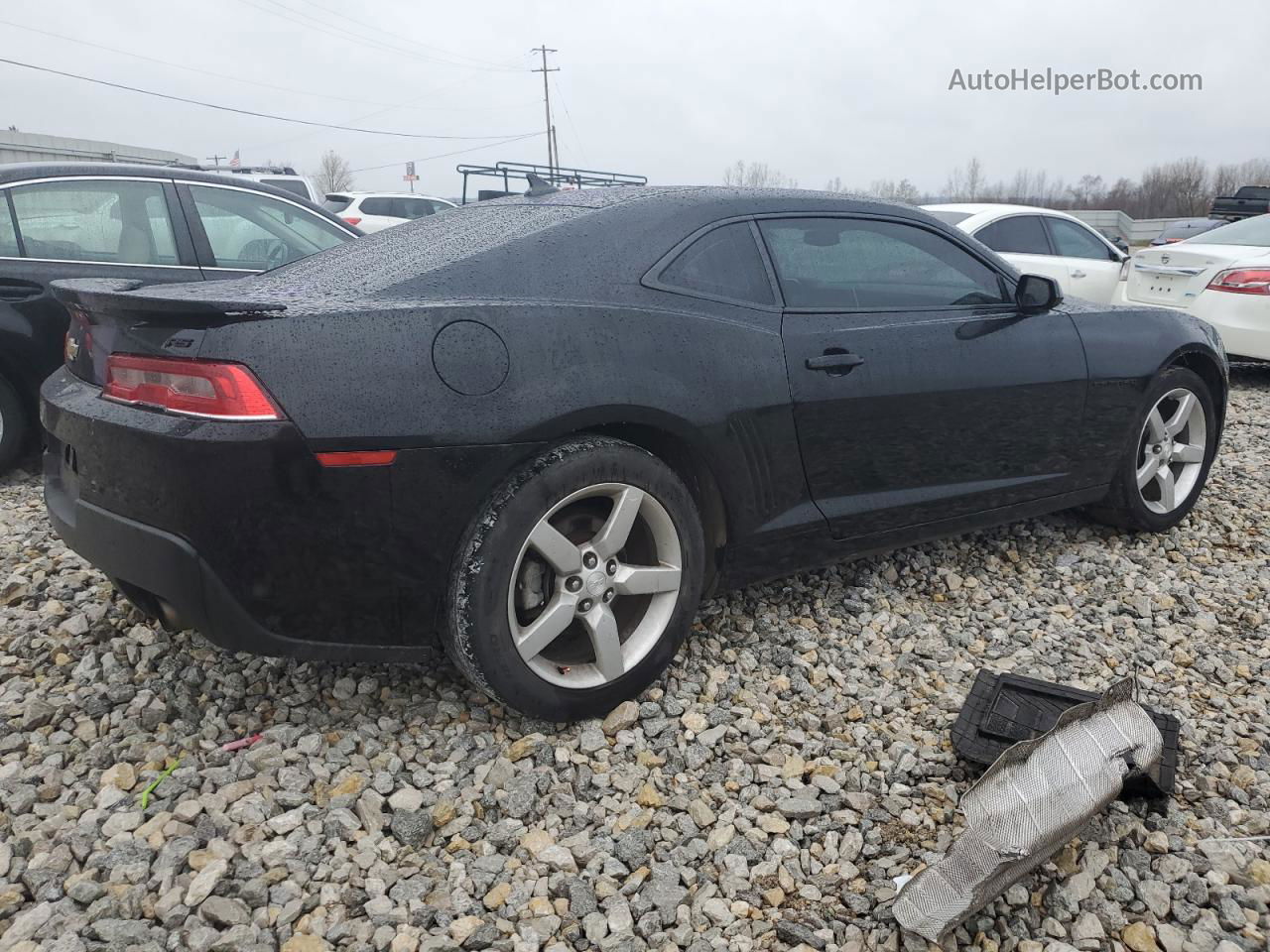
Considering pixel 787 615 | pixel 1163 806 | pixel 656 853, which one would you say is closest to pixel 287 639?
pixel 656 853

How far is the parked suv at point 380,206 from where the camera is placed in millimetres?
17156

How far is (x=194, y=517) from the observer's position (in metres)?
2.23

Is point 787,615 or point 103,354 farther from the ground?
point 103,354

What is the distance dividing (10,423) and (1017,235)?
7.41m

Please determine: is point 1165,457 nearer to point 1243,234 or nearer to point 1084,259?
point 1084,259

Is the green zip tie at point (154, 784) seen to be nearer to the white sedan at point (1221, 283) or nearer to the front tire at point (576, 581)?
the front tire at point (576, 581)

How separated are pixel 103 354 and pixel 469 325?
920 millimetres

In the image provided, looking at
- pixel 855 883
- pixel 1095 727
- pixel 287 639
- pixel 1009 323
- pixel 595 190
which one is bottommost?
pixel 855 883

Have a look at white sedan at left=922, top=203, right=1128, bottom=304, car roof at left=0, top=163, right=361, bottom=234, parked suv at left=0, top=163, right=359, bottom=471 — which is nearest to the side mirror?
parked suv at left=0, top=163, right=359, bottom=471

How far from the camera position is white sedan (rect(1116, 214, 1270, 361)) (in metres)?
7.43

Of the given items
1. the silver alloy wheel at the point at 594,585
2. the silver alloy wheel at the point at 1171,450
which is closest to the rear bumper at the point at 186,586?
the silver alloy wheel at the point at 594,585

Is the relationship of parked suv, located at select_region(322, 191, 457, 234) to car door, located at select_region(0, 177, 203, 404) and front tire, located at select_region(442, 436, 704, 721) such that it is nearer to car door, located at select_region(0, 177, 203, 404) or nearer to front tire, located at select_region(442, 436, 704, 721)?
car door, located at select_region(0, 177, 203, 404)

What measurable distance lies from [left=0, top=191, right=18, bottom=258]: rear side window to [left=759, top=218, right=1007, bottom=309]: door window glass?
12.0 feet

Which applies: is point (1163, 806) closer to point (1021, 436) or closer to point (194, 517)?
point (1021, 436)
